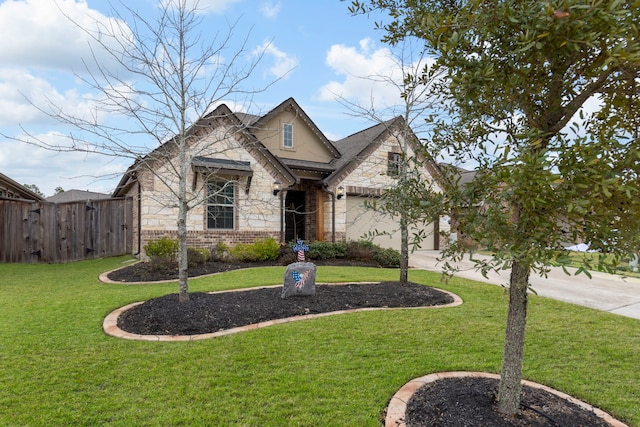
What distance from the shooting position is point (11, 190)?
1386 centimetres

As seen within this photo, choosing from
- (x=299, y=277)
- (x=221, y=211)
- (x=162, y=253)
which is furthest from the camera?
(x=221, y=211)

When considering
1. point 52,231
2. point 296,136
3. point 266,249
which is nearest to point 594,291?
point 266,249

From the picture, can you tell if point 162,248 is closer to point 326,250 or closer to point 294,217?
point 326,250

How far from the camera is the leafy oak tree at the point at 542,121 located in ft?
5.60

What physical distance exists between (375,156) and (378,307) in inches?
390

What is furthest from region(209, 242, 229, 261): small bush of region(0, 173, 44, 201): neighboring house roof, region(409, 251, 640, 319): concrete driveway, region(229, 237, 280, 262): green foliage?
region(0, 173, 44, 201): neighboring house roof

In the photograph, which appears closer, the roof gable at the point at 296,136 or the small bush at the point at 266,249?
the small bush at the point at 266,249

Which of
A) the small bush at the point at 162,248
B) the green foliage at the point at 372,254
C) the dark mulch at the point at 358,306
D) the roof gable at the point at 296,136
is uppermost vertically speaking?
the roof gable at the point at 296,136

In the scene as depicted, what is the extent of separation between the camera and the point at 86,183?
6.00m

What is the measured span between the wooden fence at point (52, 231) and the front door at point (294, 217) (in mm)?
6111

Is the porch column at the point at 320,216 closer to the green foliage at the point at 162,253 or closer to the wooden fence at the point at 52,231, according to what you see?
the green foliage at the point at 162,253

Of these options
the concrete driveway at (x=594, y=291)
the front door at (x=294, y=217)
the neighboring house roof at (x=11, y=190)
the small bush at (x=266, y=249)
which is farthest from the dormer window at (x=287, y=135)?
the neighboring house roof at (x=11, y=190)

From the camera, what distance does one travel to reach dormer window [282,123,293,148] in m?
14.9

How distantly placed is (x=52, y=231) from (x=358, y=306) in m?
11.4
